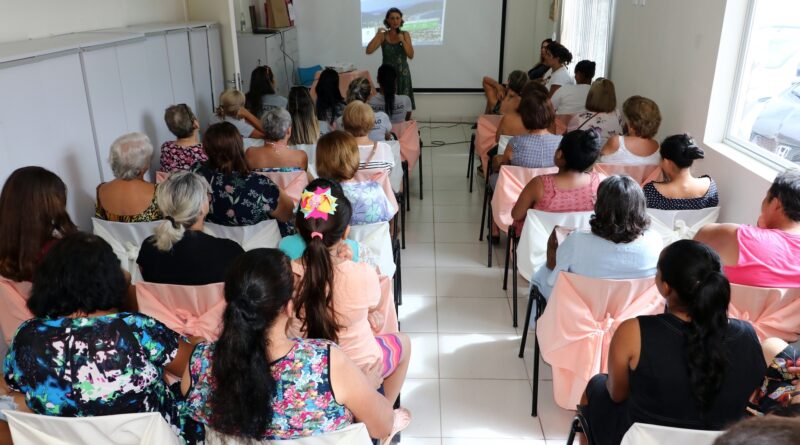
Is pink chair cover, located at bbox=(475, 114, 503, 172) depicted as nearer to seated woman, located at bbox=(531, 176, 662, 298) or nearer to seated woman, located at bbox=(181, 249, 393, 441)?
seated woman, located at bbox=(531, 176, 662, 298)

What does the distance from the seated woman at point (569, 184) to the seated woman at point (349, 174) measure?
0.81 metres

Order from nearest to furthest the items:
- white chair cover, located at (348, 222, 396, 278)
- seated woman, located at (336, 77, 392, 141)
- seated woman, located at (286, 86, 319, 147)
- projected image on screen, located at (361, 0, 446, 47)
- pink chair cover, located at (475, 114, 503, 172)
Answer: white chair cover, located at (348, 222, 396, 278)
seated woman, located at (286, 86, 319, 147)
seated woman, located at (336, 77, 392, 141)
pink chair cover, located at (475, 114, 503, 172)
projected image on screen, located at (361, 0, 446, 47)

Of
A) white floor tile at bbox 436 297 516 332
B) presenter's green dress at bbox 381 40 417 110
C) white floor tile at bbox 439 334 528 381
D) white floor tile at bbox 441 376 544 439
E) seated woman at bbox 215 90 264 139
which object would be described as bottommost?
white floor tile at bbox 441 376 544 439

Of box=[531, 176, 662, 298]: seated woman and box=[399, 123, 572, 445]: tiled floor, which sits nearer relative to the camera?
box=[531, 176, 662, 298]: seated woman

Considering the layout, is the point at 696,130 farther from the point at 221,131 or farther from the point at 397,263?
the point at 221,131

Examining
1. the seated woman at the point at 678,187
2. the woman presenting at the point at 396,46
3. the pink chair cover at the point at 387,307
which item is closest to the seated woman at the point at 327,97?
the woman presenting at the point at 396,46

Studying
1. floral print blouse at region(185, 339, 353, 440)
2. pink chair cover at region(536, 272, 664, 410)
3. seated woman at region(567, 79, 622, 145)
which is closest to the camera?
floral print blouse at region(185, 339, 353, 440)

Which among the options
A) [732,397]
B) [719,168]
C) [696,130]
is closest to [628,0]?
[696,130]

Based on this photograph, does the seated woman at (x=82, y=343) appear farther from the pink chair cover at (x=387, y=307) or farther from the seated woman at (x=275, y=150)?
the seated woman at (x=275, y=150)

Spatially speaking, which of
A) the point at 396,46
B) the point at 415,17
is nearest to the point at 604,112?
the point at 396,46

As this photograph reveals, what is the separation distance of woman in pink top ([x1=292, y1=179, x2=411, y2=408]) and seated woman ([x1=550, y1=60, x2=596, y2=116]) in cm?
364

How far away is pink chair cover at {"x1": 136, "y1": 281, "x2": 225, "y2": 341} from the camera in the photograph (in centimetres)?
212

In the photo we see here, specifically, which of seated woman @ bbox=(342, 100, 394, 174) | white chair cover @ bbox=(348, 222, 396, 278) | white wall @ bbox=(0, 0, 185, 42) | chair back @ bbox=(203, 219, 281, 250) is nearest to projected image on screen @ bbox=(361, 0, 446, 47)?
white wall @ bbox=(0, 0, 185, 42)

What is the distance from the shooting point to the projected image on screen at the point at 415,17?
8195 mm
